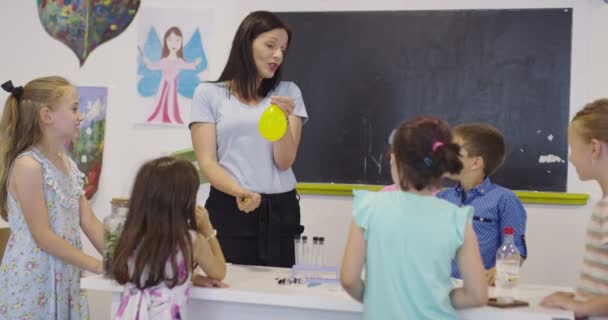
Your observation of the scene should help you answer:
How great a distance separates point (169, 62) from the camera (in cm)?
403

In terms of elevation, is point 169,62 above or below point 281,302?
above

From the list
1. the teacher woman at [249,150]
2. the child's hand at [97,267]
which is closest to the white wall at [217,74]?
the teacher woman at [249,150]

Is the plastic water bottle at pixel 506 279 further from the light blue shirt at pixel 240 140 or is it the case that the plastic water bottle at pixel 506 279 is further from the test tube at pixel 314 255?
the light blue shirt at pixel 240 140

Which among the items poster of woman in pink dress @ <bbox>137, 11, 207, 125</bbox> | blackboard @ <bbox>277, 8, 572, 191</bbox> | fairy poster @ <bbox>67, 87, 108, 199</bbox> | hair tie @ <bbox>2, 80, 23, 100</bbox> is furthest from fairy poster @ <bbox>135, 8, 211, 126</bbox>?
hair tie @ <bbox>2, 80, 23, 100</bbox>

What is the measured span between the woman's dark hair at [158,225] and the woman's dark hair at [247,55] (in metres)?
0.61

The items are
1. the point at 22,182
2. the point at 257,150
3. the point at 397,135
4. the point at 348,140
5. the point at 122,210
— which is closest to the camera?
the point at 397,135

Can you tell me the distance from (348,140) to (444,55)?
630 mm

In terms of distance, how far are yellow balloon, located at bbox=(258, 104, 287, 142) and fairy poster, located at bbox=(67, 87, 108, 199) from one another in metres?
2.06

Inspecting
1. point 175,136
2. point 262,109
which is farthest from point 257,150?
point 175,136

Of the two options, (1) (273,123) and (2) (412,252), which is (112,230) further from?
(2) (412,252)

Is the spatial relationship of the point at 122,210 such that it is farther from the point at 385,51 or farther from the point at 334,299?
the point at 385,51

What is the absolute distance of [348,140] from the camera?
3.75 meters

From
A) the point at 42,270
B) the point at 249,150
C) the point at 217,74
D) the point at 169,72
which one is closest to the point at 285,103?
the point at 249,150

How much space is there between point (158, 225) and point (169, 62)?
7.18 ft
